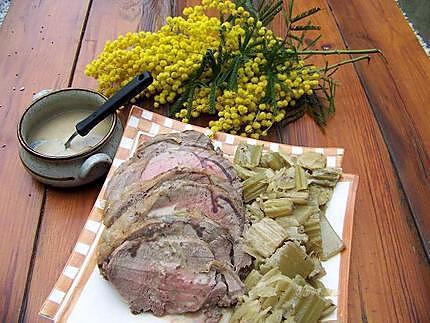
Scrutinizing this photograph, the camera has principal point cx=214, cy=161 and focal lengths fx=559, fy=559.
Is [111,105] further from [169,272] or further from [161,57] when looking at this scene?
[169,272]

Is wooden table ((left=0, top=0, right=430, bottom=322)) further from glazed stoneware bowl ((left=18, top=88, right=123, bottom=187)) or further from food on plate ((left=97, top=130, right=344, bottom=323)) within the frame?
food on plate ((left=97, top=130, right=344, bottom=323))

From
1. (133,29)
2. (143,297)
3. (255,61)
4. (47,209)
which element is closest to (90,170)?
(47,209)

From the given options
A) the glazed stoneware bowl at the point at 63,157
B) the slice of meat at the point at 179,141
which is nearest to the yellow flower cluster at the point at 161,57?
the glazed stoneware bowl at the point at 63,157

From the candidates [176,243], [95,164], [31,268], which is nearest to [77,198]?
[95,164]

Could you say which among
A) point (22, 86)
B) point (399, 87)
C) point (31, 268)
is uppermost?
point (399, 87)

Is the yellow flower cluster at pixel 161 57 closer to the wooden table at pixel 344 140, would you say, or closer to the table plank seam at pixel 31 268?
the wooden table at pixel 344 140
